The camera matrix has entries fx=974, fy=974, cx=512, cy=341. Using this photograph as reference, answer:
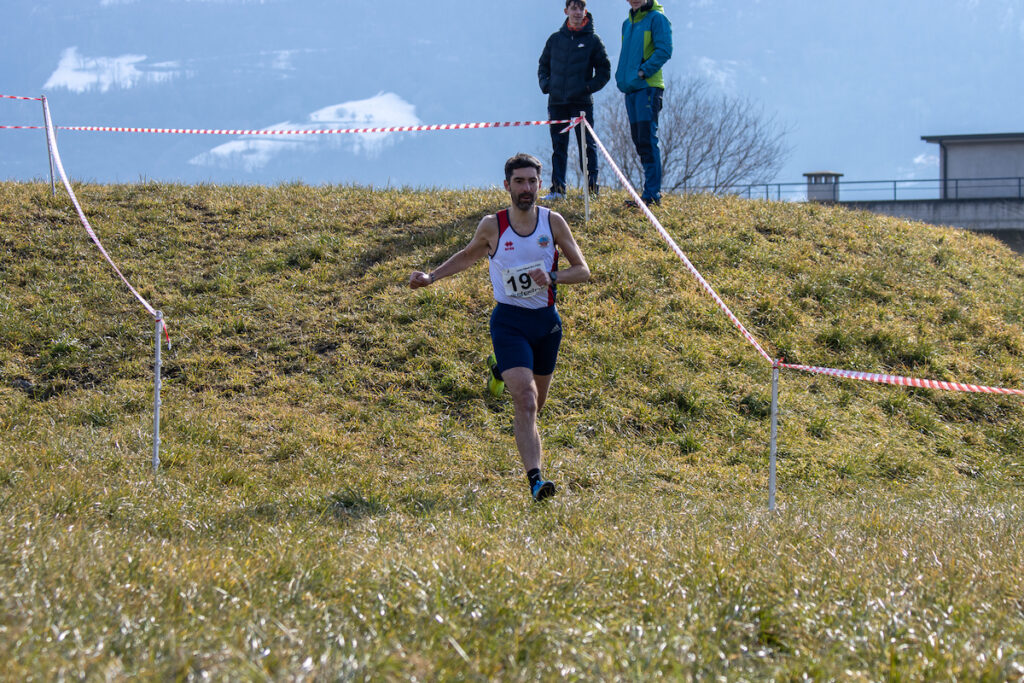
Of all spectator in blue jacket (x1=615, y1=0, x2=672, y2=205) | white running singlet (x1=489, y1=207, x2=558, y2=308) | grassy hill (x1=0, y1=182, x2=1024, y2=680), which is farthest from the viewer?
spectator in blue jacket (x1=615, y1=0, x2=672, y2=205)

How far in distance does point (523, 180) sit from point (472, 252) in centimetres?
67

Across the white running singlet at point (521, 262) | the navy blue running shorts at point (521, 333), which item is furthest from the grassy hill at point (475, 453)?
the white running singlet at point (521, 262)

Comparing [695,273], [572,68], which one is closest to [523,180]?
[695,273]

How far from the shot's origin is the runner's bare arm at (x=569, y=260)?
6246mm

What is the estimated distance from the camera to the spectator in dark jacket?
42.1 ft

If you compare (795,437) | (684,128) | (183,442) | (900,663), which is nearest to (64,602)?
(900,663)

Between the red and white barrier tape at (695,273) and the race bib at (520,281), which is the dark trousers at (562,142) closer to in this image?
the red and white barrier tape at (695,273)

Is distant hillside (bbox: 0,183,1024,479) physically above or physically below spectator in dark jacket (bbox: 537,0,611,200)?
below

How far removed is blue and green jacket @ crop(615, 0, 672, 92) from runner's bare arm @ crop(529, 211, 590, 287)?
21.2 ft

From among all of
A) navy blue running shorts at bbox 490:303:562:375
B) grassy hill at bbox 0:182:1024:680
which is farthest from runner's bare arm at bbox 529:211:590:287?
grassy hill at bbox 0:182:1024:680

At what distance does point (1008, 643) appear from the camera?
333cm

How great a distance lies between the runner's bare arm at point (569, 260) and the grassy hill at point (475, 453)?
4.68ft

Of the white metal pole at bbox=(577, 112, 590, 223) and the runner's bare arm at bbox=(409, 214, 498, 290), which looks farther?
the white metal pole at bbox=(577, 112, 590, 223)

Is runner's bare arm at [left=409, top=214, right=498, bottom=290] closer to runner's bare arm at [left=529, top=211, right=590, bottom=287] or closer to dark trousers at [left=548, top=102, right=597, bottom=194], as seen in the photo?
runner's bare arm at [left=529, top=211, right=590, bottom=287]
